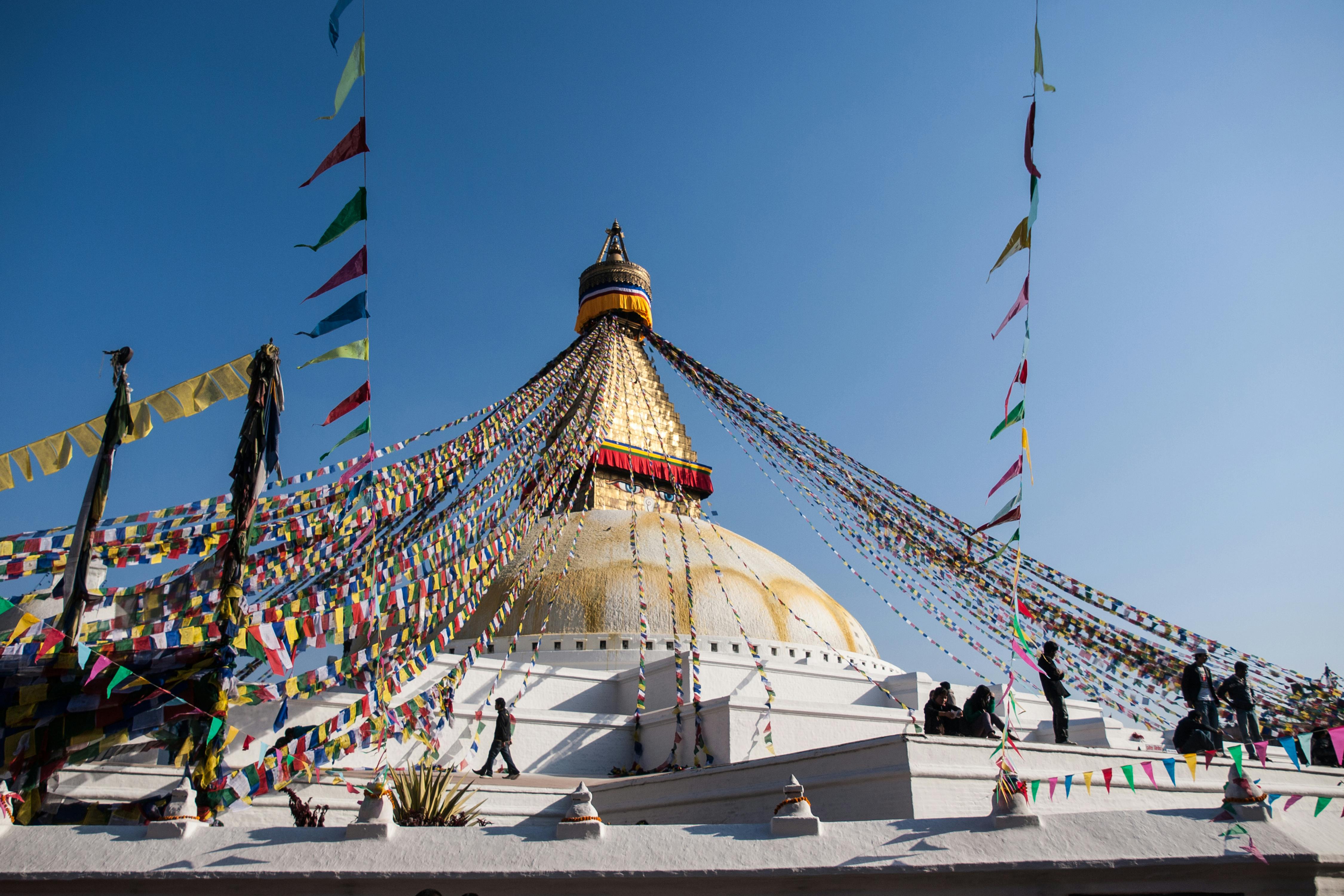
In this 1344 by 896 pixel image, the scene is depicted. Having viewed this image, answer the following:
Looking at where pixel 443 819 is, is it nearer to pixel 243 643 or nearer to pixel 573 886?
pixel 573 886

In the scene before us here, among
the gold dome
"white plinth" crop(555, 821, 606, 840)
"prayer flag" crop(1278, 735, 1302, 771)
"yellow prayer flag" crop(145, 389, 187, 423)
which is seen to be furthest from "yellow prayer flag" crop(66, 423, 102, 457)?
"prayer flag" crop(1278, 735, 1302, 771)

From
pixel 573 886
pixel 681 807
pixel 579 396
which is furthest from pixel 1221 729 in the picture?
pixel 579 396

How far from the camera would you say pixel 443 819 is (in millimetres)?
5004

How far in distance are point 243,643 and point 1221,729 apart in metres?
8.80

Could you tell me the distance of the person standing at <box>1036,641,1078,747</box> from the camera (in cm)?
716

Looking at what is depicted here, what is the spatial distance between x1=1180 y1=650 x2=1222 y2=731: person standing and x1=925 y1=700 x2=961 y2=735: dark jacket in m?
1.86

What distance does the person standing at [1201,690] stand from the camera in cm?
705

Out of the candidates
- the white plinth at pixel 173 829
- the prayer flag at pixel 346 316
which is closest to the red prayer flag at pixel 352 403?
the prayer flag at pixel 346 316

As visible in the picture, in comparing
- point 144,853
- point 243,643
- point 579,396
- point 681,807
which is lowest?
point 681,807

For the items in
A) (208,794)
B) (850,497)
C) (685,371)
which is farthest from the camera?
(685,371)

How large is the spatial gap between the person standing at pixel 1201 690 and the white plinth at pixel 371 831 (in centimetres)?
627

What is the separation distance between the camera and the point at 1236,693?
313 inches

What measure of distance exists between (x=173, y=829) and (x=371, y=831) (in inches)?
40.4

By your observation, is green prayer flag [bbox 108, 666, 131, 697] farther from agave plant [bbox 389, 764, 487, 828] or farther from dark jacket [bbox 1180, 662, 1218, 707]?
dark jacket [bbox 1180, 662, 1218, 707]
